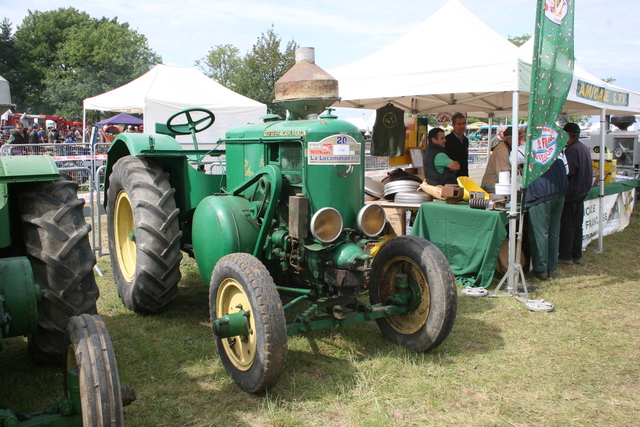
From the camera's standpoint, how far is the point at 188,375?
3379 mm

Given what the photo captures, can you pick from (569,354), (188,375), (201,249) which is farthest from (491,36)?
(188,375)

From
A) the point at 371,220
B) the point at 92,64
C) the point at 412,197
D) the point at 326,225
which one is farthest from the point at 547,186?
the point at 92,64

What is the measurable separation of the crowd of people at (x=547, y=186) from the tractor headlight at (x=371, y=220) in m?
2.34

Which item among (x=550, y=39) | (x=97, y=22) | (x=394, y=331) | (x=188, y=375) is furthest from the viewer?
(x=97, y=22)

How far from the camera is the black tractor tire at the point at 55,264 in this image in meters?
2.73

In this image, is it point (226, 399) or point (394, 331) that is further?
point (394, 331)

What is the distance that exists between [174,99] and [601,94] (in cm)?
1036

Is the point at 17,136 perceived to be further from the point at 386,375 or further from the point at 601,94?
the point at 386,375

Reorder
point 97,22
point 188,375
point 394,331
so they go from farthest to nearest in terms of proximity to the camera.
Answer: point 97,22 < point 394,331 < point 188,375

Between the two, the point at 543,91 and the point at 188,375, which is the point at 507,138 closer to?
the point at 543,91

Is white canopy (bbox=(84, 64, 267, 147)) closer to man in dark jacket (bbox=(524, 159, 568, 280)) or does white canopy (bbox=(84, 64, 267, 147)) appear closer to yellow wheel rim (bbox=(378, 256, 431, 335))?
man in dark jacket (bbox=(524, 159, 568, 280))

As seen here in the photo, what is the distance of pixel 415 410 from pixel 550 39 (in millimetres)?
A: 3980

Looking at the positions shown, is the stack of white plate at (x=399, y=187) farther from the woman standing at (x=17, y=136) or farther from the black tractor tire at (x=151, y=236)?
the woman standing at (x=17, y=136)

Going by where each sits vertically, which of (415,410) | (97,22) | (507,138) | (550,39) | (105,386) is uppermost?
(97,22)
